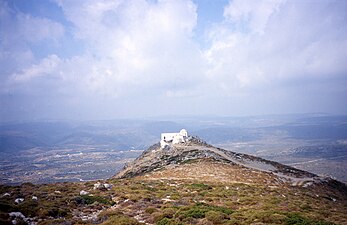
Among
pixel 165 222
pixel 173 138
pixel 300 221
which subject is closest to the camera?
pixel 300 221

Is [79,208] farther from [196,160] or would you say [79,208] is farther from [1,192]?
[196,160]

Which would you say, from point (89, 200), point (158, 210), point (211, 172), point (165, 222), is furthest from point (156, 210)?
point (211, 172)

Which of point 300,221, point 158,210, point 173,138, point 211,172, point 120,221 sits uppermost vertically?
point 120,221

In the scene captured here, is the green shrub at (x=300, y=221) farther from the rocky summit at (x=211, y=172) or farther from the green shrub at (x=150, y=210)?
the rocky summit at (x=211, y=172)

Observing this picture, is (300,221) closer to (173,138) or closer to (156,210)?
(156,210)

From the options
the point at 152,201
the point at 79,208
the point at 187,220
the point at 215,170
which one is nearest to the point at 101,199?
the point at 79,208

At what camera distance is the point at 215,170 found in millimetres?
45875

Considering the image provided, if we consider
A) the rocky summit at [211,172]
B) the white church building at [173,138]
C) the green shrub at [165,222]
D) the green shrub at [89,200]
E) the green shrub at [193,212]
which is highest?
the green shrub at [165,222]

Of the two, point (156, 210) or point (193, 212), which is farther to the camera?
point (156, 210)

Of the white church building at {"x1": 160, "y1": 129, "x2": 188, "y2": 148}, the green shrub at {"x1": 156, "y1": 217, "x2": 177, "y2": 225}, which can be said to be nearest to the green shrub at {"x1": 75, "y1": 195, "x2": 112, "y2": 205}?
the green shrub at {"x1": 156, "y1": 217, "x2": 177, "y2": 225}

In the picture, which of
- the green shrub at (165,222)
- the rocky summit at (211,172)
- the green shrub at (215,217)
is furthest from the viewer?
the rocky summit at (211,172)

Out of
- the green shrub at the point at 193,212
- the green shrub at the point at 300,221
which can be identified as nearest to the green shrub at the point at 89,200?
the green shrub at the point at 193,212

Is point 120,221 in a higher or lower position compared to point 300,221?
higher

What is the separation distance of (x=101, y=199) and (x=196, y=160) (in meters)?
34.3
